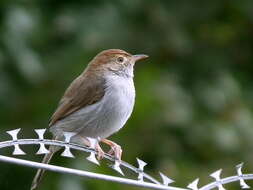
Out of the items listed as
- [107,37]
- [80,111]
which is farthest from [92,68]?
[107,37]

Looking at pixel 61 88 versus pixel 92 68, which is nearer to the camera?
pixel 92 68

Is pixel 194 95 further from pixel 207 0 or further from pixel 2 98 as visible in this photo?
pixel 2 98

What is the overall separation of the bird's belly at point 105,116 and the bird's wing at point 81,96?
0.06 meters

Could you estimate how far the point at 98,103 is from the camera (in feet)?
16.9

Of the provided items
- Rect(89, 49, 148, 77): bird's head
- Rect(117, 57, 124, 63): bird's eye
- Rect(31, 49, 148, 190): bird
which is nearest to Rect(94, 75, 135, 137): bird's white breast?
Rect(31, 49, 148, 190): bird

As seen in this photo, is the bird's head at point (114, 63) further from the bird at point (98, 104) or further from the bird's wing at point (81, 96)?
the bird's wing at point (81, 96)

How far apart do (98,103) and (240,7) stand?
168 inches

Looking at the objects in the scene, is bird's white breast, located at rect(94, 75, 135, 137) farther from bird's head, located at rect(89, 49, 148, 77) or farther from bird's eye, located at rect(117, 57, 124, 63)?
bird's eye, located at rect(117, 57, 124, 63)

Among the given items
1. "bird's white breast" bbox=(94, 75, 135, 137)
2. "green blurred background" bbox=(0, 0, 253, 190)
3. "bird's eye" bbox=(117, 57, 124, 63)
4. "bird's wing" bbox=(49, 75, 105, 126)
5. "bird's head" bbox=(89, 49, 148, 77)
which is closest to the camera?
"bird's white breast" bbox=(94, 75, 135, 137)

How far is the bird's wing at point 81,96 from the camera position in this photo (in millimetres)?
5246

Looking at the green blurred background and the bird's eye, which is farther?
the green blurred background

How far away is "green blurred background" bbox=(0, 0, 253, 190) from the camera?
21.5 feet

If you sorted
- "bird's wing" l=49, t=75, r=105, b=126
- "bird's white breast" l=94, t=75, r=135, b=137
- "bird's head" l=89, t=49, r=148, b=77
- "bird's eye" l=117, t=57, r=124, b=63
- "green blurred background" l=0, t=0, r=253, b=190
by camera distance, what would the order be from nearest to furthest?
"bird's white breast" l=94, t=75, r=135, b=137
"bird's wing" l=49, t=75, r=105, b=126
"bird's head" l=89, t=49, r=148, b=77
"bird's eye" l=117, t=57, r=124, b=63
"green blurred background" l=0, t=0, r=253, b=190

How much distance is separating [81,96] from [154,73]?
79.0 inches
